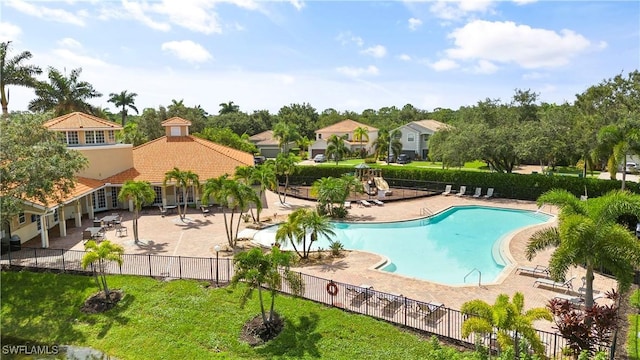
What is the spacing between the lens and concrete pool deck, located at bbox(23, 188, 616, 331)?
1803 cm

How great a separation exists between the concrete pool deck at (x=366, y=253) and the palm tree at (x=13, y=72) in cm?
1527

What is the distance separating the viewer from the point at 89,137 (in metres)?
32.9

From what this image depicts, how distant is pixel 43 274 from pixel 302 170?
31.6 m

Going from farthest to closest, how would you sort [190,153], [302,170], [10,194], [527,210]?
[302,170] < [190,153] < [527,210] < [10,194]

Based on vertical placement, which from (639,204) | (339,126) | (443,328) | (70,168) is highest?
(339,126)

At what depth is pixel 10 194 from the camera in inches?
733

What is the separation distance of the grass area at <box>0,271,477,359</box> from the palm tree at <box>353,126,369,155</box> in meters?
57.3

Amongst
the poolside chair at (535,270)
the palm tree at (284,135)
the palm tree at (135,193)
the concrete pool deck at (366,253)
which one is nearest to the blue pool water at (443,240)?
the concrete pool deck at (366,253)

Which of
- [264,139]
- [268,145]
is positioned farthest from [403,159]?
[264,139]

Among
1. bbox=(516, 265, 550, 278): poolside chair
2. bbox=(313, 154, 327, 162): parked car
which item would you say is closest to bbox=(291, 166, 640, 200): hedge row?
bbox=(516, 265, 550, 278): poolside chair

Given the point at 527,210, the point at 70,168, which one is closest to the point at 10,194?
the point at 70,168

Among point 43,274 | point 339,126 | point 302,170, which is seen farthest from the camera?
point 339,126

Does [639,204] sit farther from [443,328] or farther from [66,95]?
[66,95]

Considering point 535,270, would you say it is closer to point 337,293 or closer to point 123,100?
point 337,293
